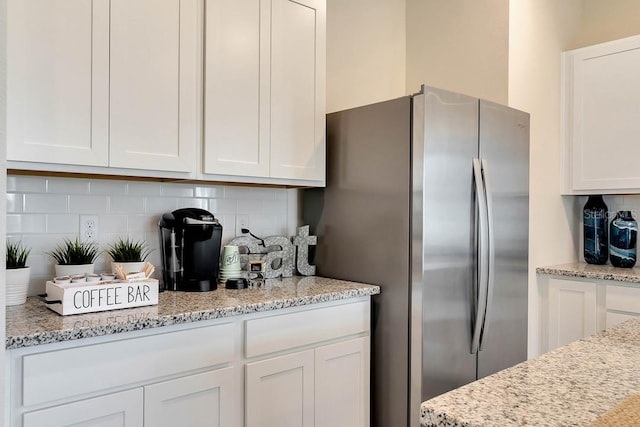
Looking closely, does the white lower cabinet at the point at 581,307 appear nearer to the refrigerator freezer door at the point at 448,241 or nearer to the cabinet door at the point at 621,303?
the cabinet door at the point at 621,303

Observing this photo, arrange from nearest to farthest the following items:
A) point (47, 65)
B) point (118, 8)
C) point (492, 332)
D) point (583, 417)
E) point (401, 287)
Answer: point (583, 417) < point (47, 65) < point (118, 8) < point (401, 287) < point (492, 332)

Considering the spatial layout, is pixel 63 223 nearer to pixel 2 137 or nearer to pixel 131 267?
pixel 131 267

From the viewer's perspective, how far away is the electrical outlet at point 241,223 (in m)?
2.47

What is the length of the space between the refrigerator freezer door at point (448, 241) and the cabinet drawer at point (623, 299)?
1.01 m

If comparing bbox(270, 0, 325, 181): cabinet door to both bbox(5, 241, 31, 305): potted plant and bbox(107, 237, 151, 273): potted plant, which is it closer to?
bbox(107, 237, 151, 273): potted plant

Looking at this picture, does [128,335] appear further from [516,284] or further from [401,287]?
[516,284]

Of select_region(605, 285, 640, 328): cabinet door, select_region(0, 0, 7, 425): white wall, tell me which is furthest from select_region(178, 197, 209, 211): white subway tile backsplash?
select_region(605, 285, 640, 328): cabinet door

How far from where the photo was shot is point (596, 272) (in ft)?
9.28

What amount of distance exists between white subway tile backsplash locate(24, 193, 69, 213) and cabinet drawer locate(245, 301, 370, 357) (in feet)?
2.90

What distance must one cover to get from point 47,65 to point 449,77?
2.26m

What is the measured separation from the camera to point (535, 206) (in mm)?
2975

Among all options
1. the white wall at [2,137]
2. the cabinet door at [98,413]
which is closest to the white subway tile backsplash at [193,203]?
the cabinet door at [98,413]

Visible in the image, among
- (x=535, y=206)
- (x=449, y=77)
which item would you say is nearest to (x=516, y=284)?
(x=535, y=206)

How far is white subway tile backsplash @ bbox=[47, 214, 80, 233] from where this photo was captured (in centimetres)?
192
